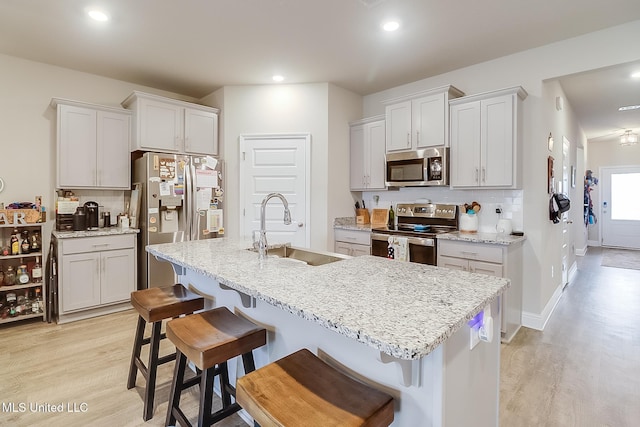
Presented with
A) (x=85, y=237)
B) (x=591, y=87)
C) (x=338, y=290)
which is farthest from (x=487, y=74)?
(x=85, y=237)

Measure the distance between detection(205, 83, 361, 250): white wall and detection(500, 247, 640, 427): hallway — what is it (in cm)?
237

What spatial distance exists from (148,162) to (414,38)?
9.69 ft

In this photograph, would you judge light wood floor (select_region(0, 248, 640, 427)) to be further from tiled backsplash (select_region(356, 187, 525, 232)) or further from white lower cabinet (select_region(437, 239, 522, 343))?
tiled backsplash (select_region(356, 187, 525, 232))

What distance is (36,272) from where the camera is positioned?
325 centimetres

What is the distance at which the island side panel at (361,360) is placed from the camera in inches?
42.4

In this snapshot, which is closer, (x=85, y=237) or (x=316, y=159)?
(x=85, y=237)

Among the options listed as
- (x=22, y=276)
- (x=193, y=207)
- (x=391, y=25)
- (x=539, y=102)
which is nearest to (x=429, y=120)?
(x=539, y=102)

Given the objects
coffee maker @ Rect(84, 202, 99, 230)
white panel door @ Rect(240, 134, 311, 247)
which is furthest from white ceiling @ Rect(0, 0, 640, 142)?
coffee maker @ Rect(84, 202, 99, 230)

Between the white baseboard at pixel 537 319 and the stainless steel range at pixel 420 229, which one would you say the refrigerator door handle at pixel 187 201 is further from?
the white baseboard at pixel 537 319

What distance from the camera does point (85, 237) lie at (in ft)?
10.9

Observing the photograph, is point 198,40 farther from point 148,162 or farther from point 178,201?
point 178,201

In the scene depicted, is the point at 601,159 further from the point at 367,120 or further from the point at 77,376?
the point at 77,376

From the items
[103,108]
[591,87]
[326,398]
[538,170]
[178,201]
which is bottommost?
[326,398]

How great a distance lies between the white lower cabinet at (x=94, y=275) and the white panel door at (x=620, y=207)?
9645 millimetres
